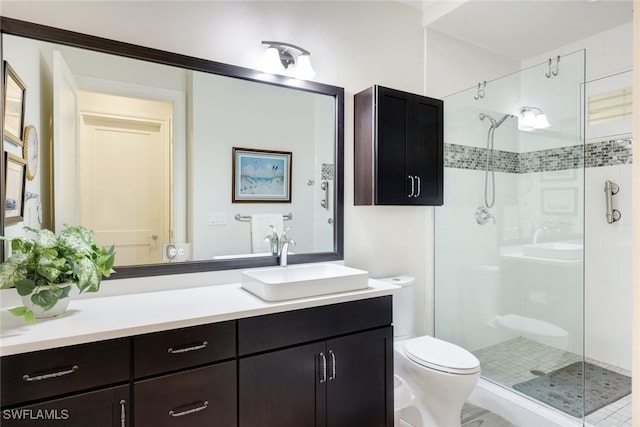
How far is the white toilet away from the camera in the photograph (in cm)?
181

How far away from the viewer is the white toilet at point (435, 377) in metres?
1.81

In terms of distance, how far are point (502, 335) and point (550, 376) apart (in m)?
0.36

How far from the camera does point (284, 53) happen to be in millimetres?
2002

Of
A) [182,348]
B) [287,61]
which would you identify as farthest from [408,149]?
[182,348]

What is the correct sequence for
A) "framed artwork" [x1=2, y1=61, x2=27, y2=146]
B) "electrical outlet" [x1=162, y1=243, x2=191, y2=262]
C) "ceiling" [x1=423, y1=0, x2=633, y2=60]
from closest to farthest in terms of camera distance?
"framed artwork" [x1=2, y1=61, x2=27, y2=146], "electrical outlet" [x1=162, y1=243, x2=191, y2=262], "ceiling" [x1=423, y1=0, x2=633, y2=60]

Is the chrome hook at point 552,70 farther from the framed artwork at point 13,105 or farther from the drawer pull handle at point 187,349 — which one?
the framed artwork at point 13,105

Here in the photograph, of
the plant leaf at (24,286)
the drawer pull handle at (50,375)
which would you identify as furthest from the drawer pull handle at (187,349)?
the plant leaf at (24,286)

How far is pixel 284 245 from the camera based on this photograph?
1.99 meters

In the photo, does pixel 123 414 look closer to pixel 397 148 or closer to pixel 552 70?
pixel 397 148

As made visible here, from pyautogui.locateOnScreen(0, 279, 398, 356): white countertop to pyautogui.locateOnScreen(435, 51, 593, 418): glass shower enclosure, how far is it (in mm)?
1189

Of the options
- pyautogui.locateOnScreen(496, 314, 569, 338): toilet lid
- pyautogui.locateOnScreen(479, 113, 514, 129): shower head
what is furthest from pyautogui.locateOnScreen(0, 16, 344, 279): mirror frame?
pyautogui.locateOnScreen(496, 314, 569, 338): toilet lid

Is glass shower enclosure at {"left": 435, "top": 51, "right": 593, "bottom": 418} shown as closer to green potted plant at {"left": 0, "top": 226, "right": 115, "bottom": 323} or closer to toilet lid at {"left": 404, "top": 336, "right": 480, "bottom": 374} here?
toilet lid at {"left": 404, "top": 336, "right": 480, "bottom": 374}

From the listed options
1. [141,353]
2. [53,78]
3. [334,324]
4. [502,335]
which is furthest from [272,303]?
[502,335]

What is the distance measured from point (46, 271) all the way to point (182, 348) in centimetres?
53
